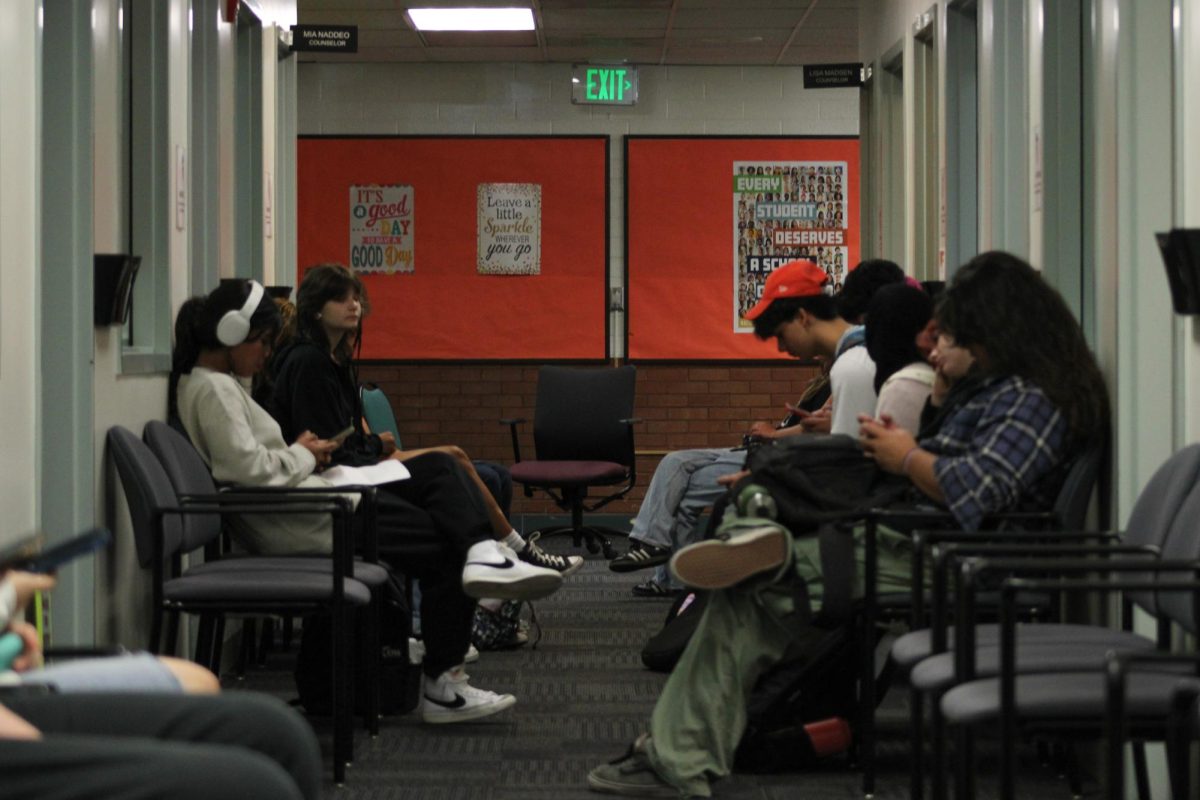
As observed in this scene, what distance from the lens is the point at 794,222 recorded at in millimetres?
9422

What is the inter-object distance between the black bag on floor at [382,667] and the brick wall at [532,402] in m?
4.82

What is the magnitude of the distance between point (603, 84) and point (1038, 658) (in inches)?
279

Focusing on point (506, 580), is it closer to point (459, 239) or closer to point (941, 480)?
point (941, 480)

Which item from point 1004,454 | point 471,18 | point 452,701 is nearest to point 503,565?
point 452,701

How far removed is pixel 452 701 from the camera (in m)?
4.24

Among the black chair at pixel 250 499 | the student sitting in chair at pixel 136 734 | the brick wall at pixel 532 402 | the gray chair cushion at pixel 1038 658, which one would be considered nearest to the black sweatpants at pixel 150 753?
the student sitting in chair at pixel 136 734

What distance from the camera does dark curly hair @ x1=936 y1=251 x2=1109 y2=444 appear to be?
3.29 meters

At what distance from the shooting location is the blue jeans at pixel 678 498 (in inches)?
246

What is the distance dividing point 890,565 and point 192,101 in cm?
281

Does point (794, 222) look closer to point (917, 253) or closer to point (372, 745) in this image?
point (917, 253)

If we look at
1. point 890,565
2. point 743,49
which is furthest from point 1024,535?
point 743,49

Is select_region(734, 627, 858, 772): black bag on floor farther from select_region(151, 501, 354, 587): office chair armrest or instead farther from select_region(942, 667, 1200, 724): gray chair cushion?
select_region(942, 667, 1200, 724): gray chair cushion

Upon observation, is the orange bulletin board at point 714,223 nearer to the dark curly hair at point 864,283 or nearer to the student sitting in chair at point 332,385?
the dark curly hair at point 864,283

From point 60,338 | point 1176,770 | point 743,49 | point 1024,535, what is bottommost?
point 1176,770
